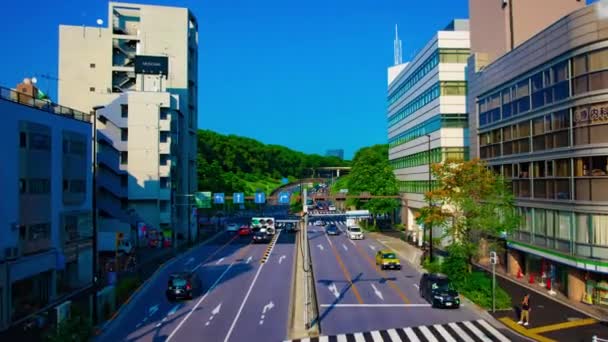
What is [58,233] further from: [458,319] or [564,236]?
[564,236]

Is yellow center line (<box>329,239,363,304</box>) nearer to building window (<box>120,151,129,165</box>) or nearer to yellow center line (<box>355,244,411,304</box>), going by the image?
yellow center line (<box>355,244,411,304</box>)

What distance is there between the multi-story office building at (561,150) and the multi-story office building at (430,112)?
13.4 m

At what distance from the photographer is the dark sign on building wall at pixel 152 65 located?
6788 cm

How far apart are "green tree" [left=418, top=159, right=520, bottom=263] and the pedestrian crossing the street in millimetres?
7774

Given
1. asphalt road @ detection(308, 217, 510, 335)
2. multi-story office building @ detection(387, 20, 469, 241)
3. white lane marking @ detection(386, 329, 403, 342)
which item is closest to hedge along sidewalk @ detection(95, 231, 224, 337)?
asphalt road @ detection(308, 217, 510, 335)

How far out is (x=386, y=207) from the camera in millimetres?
76875

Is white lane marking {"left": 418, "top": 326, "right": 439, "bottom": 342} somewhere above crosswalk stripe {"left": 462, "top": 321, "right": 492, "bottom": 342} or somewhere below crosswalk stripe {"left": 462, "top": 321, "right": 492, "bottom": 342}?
above

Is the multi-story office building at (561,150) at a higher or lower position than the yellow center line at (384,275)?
higher

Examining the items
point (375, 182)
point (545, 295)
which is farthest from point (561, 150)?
point (375, 182)

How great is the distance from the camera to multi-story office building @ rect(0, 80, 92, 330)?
29.2 metres

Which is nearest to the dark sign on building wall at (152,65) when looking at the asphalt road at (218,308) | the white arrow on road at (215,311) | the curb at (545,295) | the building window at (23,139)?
the asphalt road at (218,308)

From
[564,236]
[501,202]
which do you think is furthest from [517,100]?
[564,236]

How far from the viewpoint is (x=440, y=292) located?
99.9ft

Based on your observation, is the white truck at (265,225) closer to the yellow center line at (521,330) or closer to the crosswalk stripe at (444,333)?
the crosswalk stripe at (444,333)
